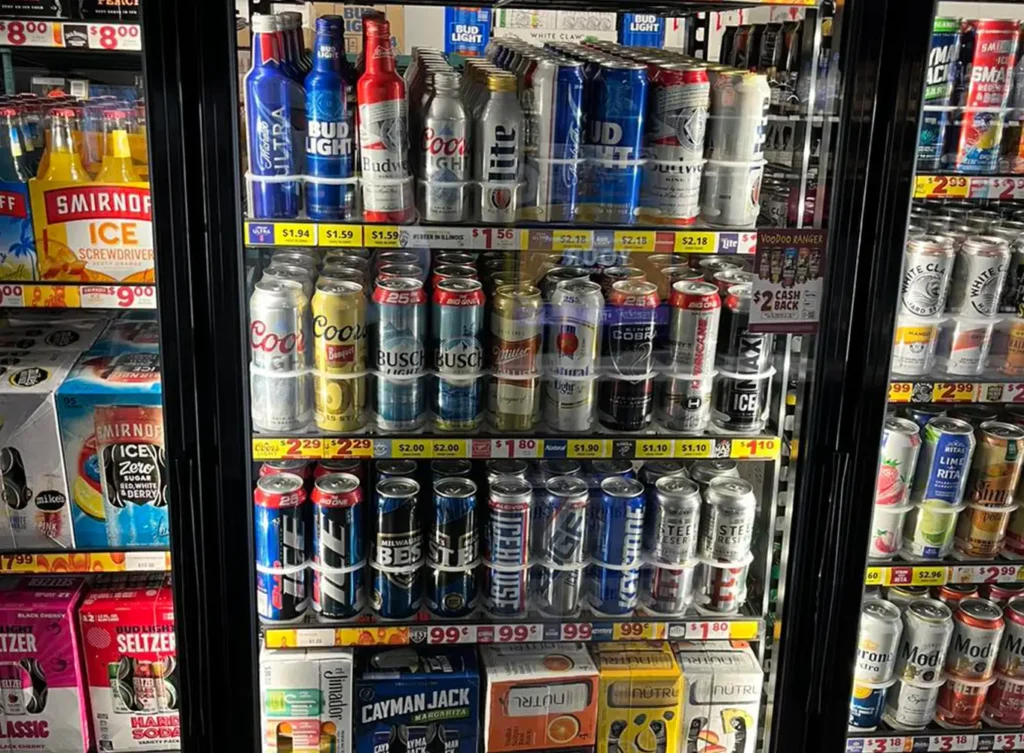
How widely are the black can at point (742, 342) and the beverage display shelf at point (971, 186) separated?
387 millimetres

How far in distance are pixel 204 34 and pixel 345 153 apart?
0.30 metres

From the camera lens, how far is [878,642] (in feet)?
6.35

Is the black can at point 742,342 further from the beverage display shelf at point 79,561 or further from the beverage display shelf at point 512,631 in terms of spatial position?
the beverage display shelf at point 79,561

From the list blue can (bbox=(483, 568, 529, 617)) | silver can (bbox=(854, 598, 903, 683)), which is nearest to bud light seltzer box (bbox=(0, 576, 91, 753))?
blue can (bbox=(483, 568, 529, 617))

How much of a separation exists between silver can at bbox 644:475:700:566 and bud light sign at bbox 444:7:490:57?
134cm

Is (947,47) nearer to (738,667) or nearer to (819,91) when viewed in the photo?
(819,91)

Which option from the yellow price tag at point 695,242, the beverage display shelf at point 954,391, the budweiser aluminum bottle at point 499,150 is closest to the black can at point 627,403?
the yellow price tag at point 695,242

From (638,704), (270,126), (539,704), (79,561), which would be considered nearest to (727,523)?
(638,704)

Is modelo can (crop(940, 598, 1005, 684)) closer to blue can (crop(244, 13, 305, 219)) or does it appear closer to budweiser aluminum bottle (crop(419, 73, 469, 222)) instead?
budweiser aluminum bottle (crop(419, 73, 469, 222))

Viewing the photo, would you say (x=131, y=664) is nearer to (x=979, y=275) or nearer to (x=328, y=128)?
(x=328, y=128)

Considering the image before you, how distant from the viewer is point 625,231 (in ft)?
5.27

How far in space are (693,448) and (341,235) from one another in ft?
2.53

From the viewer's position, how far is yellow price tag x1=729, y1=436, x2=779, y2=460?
68.6 inches

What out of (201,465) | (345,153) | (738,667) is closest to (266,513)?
(201,465)
